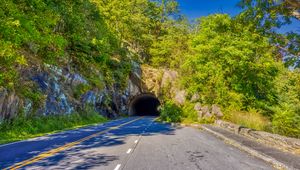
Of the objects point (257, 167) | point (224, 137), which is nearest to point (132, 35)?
point (224, 137)

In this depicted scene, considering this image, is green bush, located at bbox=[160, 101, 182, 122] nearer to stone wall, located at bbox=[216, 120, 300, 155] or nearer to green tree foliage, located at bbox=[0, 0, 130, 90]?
green tree foliage, located at bbox=[0, 0, 130, 90]

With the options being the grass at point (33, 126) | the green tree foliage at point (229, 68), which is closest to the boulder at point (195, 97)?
the green tree foliage at point (229, 68)

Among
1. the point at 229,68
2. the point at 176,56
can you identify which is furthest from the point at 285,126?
the point at 176,56

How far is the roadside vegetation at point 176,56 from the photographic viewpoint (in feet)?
58.4

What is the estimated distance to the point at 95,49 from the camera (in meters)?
47.4

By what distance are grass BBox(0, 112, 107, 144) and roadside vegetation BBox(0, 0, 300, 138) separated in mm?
80

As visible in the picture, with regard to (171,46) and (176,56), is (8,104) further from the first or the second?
(171,46)

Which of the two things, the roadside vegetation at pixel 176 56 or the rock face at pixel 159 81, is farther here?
the rock face at pixel 159 81

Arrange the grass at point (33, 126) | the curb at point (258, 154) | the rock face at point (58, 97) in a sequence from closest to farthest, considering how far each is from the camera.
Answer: the curb at point (258, 154), the grass at point (33, 126), the rock face at point (58, 97)

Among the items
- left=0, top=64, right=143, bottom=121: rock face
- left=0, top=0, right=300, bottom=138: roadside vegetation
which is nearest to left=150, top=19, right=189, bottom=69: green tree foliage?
left=0, top=0, right=300, bottom=138: roadside vegetation

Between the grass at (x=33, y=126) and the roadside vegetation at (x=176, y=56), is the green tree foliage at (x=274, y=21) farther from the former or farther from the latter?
the grass at (x=33, y=126)

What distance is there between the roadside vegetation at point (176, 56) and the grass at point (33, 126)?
80 mm

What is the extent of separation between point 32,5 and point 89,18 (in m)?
26.9

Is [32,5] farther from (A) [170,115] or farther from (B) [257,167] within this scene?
(A) [170,115]
